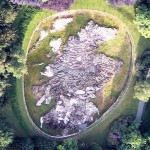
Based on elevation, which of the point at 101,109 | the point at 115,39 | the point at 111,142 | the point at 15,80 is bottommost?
the point at 111,142

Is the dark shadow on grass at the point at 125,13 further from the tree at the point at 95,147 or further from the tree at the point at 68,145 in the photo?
the tree at the point at 68,145

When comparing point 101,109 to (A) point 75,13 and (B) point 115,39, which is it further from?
(A) point 75,13

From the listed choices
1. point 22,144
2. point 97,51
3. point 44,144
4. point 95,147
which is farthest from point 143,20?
point 22,144

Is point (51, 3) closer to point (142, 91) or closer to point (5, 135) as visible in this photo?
point (142, 91)

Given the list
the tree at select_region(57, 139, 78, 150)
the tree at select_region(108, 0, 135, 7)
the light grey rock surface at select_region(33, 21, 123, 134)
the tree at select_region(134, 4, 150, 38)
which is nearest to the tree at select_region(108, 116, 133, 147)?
the light grey rock surface at select_region(33, 21, 123, 134)

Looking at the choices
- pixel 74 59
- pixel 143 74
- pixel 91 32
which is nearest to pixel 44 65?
pixel 74 59

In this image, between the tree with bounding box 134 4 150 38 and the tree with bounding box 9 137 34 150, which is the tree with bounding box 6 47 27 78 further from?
the tree with bounding box 134 4 150 38

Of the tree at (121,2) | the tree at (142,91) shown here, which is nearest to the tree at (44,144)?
the tree at (142,91)

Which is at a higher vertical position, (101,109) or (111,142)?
(101,109)
